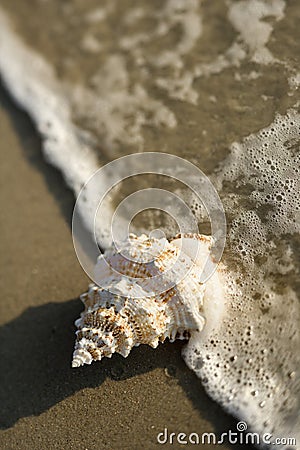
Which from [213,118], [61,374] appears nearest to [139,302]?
[61,374]

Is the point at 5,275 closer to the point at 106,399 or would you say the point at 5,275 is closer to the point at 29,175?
the point at 29,175

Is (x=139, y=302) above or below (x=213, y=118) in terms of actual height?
below

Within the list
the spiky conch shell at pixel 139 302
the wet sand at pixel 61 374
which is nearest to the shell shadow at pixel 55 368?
the wet sand at pixel 61 374

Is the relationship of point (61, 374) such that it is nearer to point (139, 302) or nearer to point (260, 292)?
point (139, 302)

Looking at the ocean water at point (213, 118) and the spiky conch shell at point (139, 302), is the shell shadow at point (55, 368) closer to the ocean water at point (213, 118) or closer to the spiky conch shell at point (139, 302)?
the ocean water at point (213, 118)

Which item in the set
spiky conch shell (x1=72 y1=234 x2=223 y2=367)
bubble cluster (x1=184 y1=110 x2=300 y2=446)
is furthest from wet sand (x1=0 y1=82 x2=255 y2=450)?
spiky conch shell (x1=72 y1=234 x2=223 y2=367)
